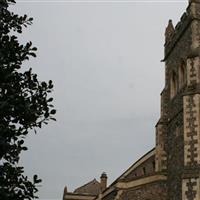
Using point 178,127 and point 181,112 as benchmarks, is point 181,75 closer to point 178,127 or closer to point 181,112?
point 181,112

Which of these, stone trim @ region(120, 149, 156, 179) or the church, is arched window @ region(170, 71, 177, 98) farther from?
stone trim @ region(120, 149, 156, 179)

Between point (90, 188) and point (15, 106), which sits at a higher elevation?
point (90, 188)

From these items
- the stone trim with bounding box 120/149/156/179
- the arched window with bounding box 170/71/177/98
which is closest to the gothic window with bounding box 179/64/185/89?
the arched window with bounding box 170/71/177/98

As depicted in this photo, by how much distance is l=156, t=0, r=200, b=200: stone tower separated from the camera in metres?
21.8

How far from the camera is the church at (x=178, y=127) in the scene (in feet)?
71.8

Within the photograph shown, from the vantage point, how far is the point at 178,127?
24766mm

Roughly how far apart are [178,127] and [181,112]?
0.94m

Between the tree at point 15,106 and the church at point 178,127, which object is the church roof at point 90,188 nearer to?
the church at point 178,127

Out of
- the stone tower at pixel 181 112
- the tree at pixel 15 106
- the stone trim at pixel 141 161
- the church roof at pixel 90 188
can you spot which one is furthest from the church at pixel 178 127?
the church roof at pixel 90 188

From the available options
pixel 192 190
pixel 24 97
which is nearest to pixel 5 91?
pixel 24 97

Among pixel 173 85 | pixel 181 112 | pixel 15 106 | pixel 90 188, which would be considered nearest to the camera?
pixel 15 106

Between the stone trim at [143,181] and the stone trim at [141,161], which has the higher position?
the stone trim at [141,161]

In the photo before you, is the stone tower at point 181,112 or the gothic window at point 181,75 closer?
the stone tower at point 181,112

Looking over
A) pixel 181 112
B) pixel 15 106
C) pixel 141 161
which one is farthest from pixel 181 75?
pixel 15 106
